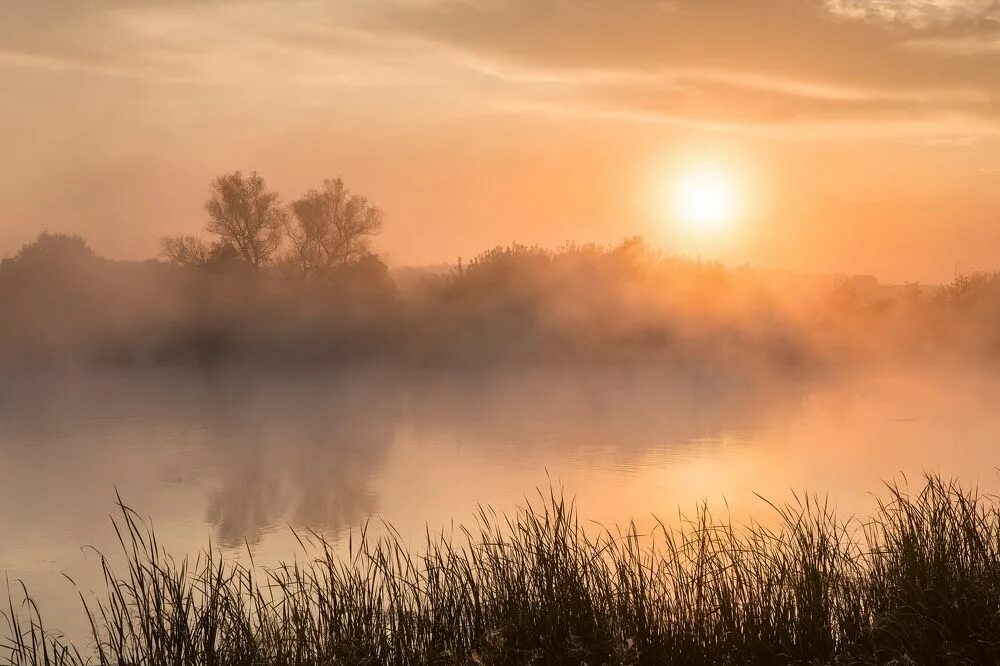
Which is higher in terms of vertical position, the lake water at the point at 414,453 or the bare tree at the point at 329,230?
the bare tree at the point at 329,230

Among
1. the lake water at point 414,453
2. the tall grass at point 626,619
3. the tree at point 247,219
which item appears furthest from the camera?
the tree at point 247,219

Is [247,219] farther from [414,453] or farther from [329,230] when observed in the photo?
[414,453]

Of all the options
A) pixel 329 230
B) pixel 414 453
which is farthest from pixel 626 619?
pixel 329 230

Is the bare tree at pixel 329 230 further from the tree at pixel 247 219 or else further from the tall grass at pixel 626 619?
the tall grass at pixel 626 619

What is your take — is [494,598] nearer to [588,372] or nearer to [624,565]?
[624,565]

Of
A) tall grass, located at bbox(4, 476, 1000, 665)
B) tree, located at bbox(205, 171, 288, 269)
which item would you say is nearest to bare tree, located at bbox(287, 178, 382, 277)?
tree, located at bbox(205, 171, 288, 269)

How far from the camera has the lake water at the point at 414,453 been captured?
11453 mm

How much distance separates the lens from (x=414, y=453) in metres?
17.2

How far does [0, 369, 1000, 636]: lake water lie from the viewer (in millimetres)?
11453

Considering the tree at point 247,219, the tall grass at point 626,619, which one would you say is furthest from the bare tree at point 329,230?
the tall grass at point 626,619

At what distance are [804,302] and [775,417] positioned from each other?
2279cm

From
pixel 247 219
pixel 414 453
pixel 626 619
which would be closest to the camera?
pixel 626 619

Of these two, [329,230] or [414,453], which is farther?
[329,230]

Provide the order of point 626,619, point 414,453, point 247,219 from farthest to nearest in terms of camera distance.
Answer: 1. point 247,219
2. point 414,453
3. point 626,619
